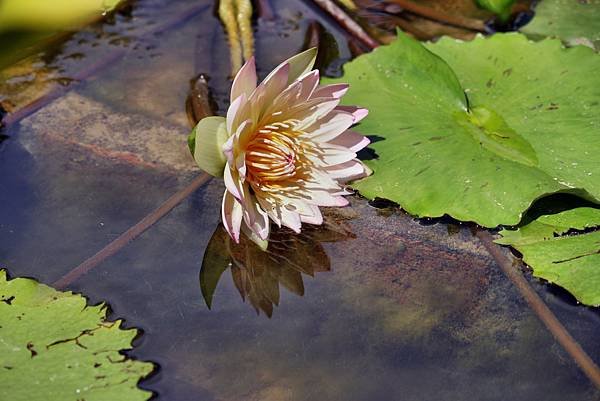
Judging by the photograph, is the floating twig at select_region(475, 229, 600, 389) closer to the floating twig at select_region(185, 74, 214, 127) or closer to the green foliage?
the floating twig at select_region(185, 74, 214, 127)

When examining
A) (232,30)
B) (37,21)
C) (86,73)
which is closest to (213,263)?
(86,73)

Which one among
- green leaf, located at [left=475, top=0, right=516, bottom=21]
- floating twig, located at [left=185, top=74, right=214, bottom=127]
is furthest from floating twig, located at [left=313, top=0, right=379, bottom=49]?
floating twig, located at [left=185, top=74, right=214, bottom=127]

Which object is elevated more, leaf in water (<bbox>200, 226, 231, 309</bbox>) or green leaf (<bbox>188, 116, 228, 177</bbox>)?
green leaf (<bbox>188, 116, 228, 177</bbox>)

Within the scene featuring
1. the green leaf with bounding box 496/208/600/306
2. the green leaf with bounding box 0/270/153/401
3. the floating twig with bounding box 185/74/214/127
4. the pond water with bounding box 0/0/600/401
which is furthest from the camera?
the floating twig with bounding box 185/74/214/127

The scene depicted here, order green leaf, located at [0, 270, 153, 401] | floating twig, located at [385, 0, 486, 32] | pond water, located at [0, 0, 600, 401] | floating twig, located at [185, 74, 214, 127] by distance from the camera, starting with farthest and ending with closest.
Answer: floating twig, located at [385, 0, 486, 32] < floating twig, located at [185, 74, 214, 127] < pond water, located at [0, 0, 600, 401] < green leaf, located at [0, 270, 153, 401]

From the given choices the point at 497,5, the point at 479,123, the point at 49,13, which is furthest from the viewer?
the point at 49,13

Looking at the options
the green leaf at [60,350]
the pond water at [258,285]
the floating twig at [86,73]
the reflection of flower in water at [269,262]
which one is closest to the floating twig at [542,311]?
the pond water at [258,285]

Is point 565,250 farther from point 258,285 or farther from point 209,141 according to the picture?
point 209,141
